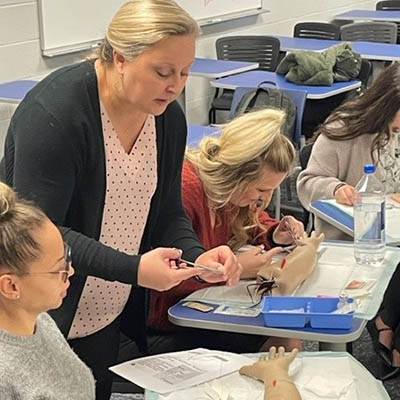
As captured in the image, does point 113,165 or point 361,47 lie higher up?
point 113,165

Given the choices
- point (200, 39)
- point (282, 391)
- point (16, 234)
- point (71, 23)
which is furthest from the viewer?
point (71, 23)

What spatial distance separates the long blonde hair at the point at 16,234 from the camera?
56.1 inches

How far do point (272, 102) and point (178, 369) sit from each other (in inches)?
101

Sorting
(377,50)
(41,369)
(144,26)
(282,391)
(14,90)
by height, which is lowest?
(377,50)

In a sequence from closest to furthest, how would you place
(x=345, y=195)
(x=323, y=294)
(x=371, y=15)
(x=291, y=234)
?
(x=323, y=294)
(x=291, y=234)
(x=345, y=195)
(x=371, y=15)

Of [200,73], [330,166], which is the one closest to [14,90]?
[200,73]

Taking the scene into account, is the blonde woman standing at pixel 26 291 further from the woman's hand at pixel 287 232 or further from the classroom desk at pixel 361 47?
the classroom desk at pixel 361 47

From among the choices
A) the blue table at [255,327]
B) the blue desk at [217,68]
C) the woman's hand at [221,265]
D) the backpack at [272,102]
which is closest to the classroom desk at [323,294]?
the blue table at [255,327]

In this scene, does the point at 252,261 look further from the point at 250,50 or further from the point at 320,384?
the point at 250,50

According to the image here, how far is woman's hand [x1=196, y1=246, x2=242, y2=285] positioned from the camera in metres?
1.98

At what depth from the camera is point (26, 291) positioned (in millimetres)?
1460

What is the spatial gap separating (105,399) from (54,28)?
118 inches

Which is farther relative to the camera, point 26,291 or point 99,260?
point 99,260

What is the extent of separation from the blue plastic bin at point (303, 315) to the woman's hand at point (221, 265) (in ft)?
0.39
